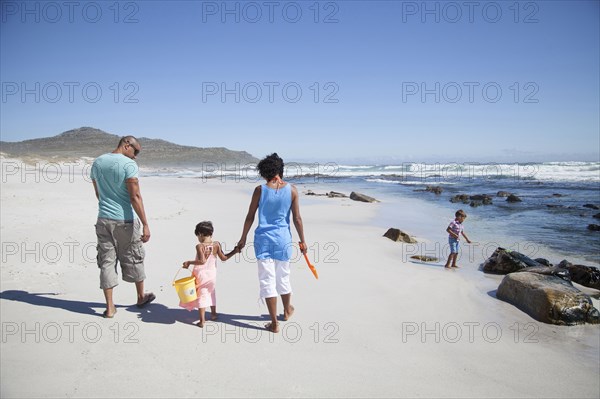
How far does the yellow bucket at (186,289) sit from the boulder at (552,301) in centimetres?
447

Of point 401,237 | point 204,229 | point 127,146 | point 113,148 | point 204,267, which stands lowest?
point 401,237

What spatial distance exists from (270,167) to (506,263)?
5.37 meters

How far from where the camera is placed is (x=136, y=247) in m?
4.20

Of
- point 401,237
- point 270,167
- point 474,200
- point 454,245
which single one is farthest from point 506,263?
point 474,200

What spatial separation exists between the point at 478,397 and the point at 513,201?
773 inches

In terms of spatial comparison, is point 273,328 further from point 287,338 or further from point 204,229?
point 204,229

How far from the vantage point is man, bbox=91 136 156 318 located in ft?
12.9

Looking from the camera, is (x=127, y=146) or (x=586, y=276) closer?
(x=127, y=146)

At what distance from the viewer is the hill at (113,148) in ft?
224

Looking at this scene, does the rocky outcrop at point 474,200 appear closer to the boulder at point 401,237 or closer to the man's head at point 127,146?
the boulder at point 401,237

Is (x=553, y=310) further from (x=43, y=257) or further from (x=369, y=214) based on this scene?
(x=369, y=214)

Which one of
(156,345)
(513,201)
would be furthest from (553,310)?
(513,201)

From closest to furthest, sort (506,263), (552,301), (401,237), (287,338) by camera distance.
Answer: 1. (287,338)
2. (552,301)
3. (506,263)
4. (401,237)

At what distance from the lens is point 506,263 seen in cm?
672
